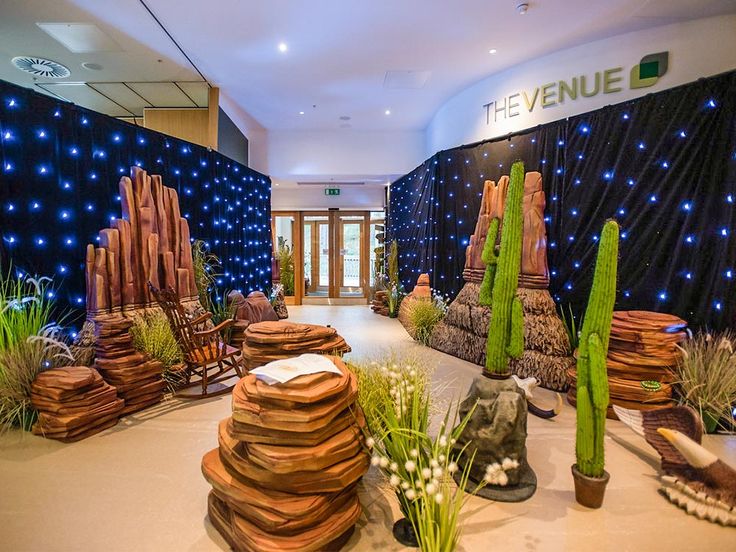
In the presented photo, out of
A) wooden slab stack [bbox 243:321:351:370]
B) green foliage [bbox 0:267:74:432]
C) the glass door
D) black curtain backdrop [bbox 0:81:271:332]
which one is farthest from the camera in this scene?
the glass door

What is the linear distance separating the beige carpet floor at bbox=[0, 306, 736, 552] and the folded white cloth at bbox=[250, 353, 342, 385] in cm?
76

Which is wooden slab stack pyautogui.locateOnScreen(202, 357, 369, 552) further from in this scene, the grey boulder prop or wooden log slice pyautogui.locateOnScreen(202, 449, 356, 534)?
the grey boulder prop

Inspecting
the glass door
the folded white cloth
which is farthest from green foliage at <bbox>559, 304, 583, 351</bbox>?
the glass door

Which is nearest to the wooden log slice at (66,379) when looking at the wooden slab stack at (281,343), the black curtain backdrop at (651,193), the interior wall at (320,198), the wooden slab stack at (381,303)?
the wooden slab stack at (281,343)

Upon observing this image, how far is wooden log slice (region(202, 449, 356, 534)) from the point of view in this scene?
4.83ft

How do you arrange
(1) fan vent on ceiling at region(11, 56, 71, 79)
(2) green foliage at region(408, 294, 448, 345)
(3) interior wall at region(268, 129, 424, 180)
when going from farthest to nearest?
1. (3) interior wall at region(268, 129, 424, 180)
2. (2) green foliage at region(408, 294, 448, 345)
3. (1) fan vent on ceiling at region(11, 56, 71, 79)

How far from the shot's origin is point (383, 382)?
2.04 metres

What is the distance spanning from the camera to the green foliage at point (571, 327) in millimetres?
3814

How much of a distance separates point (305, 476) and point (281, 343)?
1488mm

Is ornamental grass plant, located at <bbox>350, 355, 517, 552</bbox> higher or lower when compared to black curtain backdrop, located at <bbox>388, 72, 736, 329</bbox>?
lower

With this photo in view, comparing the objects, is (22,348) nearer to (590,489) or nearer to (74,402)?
(74,402)

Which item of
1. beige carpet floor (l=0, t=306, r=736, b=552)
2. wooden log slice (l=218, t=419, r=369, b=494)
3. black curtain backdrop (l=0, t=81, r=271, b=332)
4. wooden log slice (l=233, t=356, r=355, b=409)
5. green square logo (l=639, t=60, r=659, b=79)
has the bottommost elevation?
beige carpet floor (l=0, t=306, r=736, b=552)

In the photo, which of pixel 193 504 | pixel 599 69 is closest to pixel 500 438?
pixel 193 504

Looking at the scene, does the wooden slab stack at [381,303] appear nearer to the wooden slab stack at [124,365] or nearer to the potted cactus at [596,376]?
the wooden slab stack at [124,365]
